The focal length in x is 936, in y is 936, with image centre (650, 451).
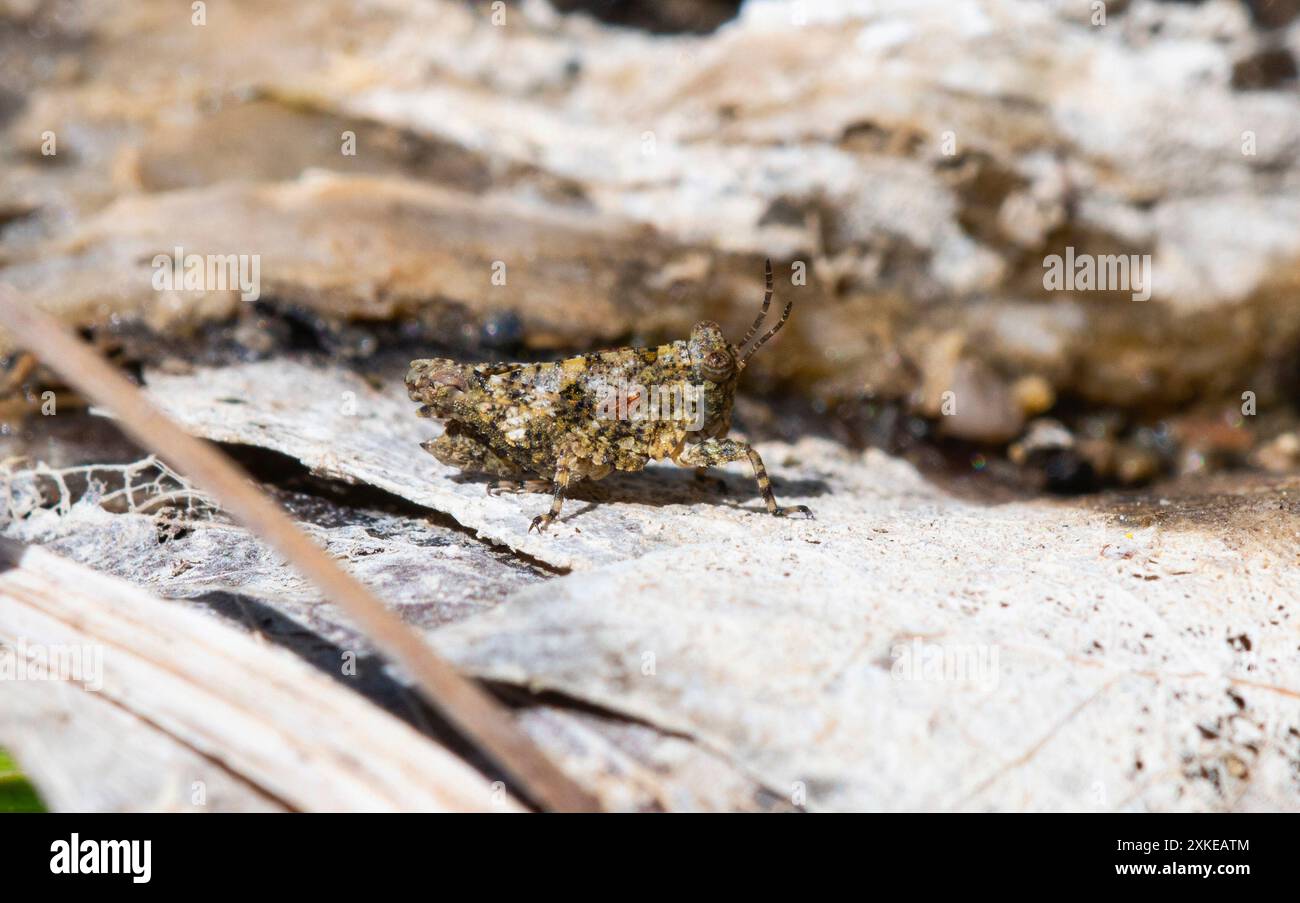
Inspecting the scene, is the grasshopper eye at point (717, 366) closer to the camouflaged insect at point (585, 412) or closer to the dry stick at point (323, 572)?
the camouflaged insect at point (585, 412)

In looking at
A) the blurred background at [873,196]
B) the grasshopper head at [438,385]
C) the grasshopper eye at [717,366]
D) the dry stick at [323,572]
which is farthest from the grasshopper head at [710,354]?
the dry stick at [323,572]

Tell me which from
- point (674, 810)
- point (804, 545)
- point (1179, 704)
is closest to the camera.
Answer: point (674, 810)

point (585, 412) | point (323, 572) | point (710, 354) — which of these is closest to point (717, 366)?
point (710, 354)

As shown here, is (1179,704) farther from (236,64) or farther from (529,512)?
(236,64)

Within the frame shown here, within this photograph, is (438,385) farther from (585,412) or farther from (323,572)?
(323,572)

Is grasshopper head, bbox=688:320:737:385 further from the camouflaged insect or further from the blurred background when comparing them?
the blurred background

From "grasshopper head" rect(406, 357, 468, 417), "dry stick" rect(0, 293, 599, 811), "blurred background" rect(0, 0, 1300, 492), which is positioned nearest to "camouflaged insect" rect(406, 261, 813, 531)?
"grasshopper head" rect(406, 357, 468, 417)
